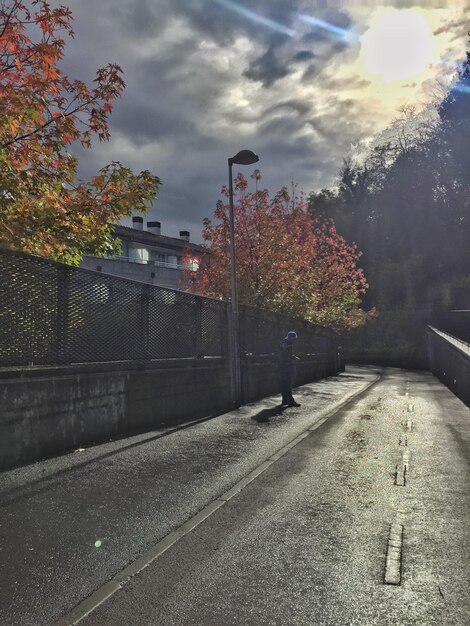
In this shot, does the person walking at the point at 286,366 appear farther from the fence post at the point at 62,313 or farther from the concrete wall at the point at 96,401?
the fence post at the point at 62,313

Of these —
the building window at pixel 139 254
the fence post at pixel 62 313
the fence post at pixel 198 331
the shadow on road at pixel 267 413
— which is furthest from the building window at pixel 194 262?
the fence post at pixel 62 313

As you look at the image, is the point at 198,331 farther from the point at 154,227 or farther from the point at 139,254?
the point at 154,227

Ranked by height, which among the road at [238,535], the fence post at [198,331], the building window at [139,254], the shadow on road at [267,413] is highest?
the building window at [139,254]

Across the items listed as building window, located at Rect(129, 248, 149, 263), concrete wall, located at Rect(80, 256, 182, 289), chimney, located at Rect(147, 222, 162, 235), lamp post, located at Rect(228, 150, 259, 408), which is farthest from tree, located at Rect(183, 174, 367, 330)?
chimney, located at Rect(147, 222, 162, 235)

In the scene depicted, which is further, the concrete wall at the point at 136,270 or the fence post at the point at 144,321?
the concrete wall at the point at 136,270

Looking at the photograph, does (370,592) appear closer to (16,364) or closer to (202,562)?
(202,562)

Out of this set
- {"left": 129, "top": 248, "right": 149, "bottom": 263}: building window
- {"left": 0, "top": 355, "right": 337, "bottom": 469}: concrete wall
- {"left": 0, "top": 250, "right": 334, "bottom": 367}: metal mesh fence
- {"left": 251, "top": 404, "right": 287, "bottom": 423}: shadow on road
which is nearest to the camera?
{"left": 0, "top": 355, "right": 337, "bottom": 469}: concrete wall

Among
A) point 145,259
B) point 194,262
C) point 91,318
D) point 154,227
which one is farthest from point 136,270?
point 91,318

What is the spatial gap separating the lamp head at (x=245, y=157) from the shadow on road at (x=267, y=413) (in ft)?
21.5

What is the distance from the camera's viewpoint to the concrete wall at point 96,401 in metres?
6.83

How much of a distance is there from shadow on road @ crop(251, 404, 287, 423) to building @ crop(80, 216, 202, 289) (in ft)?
73.0

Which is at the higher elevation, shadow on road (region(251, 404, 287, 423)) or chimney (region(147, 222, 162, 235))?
chimney (region(147, 222, 162, 235))

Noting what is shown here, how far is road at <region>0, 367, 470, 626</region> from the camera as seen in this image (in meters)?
3.17

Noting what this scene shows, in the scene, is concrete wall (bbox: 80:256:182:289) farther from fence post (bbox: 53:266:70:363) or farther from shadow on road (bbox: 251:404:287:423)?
fence post (bbox: 53:266:70:363)
